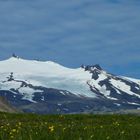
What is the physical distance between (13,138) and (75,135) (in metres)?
2.05

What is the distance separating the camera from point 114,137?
61.3ft

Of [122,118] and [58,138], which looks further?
[122,118]

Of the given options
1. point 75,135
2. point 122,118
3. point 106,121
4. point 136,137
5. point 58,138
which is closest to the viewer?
point 58,138

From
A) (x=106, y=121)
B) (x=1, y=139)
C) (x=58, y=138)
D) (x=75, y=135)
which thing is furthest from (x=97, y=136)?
(x=106, y=121)

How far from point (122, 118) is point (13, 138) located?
944 inches

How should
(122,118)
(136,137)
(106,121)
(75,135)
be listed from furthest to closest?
(122,118)
(106,121)
(136,137)
(75,135)

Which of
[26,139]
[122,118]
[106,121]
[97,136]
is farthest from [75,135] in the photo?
[122,118]

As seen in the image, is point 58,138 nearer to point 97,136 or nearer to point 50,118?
point 97,136

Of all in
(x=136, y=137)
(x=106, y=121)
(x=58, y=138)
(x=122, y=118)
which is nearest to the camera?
(x=58, y=138)

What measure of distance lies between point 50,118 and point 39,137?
22227 millimetres

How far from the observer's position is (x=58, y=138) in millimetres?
16297

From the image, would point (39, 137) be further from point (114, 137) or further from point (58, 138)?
point (114, 137)

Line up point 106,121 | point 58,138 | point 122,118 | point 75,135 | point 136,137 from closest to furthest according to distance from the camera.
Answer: point 58,138
point 75,135
point 136,137
point 106,121
point 122,118

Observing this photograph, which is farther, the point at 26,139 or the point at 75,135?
the point at 75,135
